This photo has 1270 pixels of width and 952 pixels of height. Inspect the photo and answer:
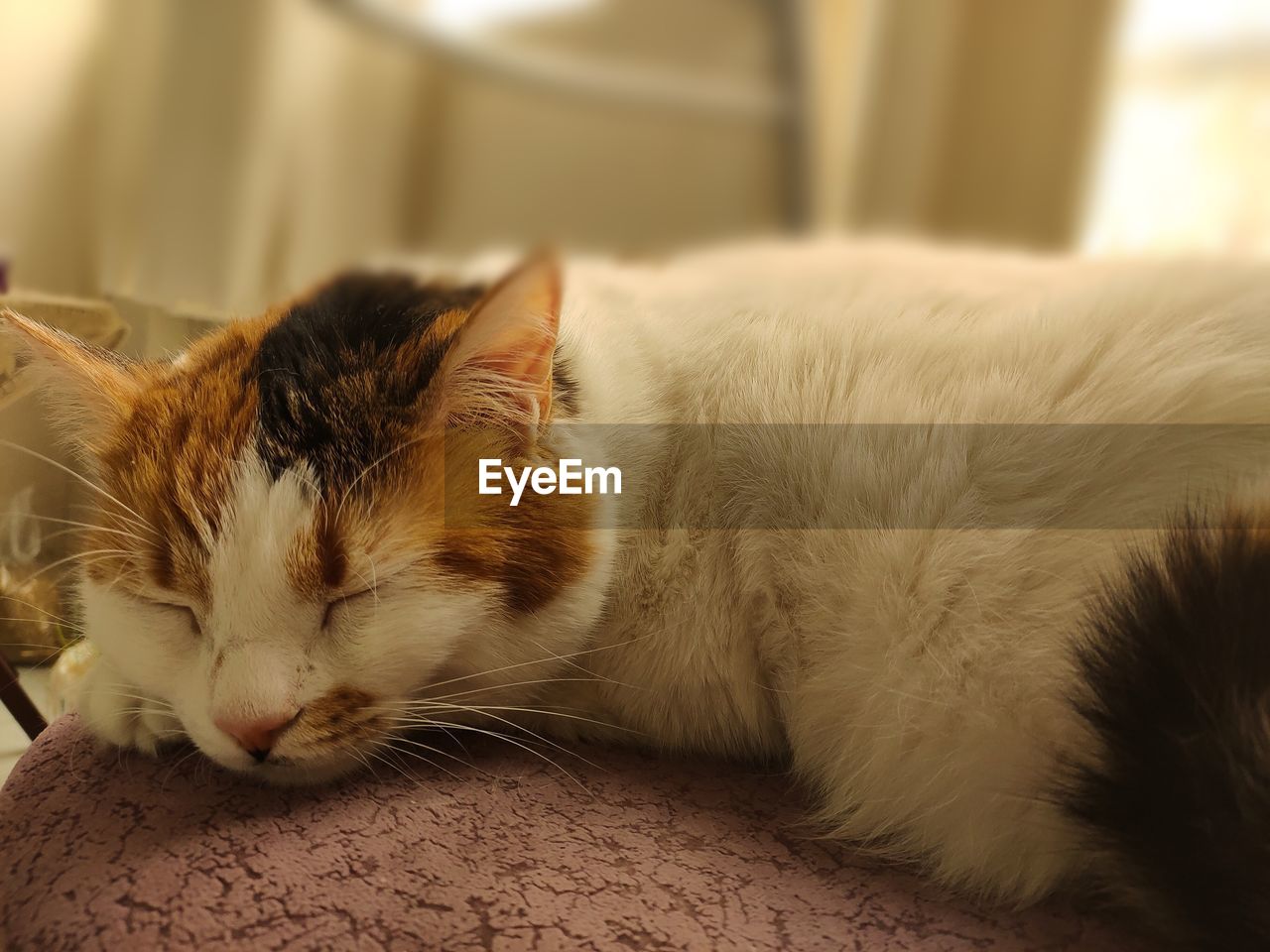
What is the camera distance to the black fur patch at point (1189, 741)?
0.42 meters

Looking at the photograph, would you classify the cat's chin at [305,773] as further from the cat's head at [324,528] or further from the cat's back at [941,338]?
the cat's back at [941,338]

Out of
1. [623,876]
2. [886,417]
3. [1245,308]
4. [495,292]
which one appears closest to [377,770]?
[623,876]

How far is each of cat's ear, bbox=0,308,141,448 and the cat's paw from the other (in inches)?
6.7

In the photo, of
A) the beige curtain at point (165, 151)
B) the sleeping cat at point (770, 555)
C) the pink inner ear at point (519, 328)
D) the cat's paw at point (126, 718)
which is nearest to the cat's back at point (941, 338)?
the sleeping cat at point (770, 555)

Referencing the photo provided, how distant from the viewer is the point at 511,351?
562 millimetres

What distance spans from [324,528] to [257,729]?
120 millimetres

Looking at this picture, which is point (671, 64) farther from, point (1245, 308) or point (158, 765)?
point (158, 765)

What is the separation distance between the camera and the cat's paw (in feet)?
1.93

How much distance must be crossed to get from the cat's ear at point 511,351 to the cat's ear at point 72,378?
23 centimetres

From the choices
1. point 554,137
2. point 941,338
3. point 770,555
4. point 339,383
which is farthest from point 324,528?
point 554,137

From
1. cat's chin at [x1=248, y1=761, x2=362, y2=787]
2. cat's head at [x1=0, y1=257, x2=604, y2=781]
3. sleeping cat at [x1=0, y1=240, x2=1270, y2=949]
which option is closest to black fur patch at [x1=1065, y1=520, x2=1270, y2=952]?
sleeping cat at [x1=0, y1=240, x2=1270, y2=949]

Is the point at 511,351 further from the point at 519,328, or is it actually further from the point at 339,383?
the point at 339,383

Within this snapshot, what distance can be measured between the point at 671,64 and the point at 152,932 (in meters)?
1.05

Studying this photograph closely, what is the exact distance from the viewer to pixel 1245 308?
0.63 metres
